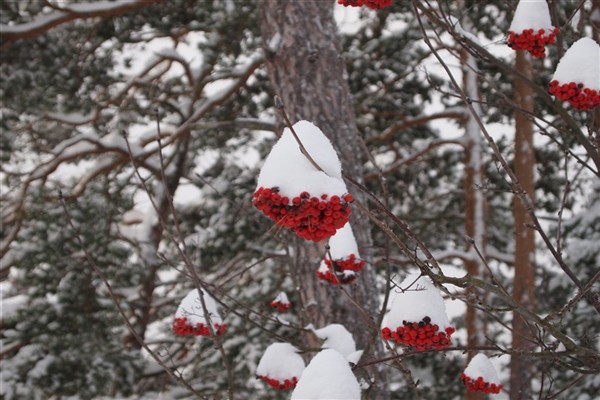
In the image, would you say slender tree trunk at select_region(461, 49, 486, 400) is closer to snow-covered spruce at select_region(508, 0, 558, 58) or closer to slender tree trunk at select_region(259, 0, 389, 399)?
slender tree trunk at select_region(259, 0, 389, 399)

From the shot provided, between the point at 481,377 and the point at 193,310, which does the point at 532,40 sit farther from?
the point at 193,310

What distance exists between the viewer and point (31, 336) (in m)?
6.07

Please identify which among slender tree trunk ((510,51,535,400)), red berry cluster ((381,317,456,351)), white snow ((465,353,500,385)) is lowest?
red berry cluster ((381,317,456,351))

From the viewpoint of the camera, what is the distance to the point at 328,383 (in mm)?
1654

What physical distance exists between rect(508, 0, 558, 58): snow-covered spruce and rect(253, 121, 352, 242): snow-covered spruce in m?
1.29

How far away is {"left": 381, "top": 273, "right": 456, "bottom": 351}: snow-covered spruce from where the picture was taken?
2.09 m

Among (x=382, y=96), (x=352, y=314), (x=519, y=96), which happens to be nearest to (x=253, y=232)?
(x=382, y=96)

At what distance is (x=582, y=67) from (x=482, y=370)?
148 centimetres

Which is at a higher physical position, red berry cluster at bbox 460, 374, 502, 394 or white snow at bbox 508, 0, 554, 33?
white snow at bbox 508, 0, 554, 33

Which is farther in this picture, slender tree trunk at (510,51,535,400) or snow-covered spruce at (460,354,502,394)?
slender tree trunk at (510,51,535,400)

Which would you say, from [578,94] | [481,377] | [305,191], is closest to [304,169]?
[305,191]

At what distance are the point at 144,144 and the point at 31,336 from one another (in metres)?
2.96

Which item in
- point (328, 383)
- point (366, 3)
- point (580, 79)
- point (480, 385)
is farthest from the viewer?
point (480, 385)

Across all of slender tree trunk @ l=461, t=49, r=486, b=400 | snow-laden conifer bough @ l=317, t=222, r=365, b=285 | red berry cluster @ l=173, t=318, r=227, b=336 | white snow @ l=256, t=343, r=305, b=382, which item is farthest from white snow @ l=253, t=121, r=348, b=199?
slender tree trunk @ l=461, t=49, r=486, b=400
